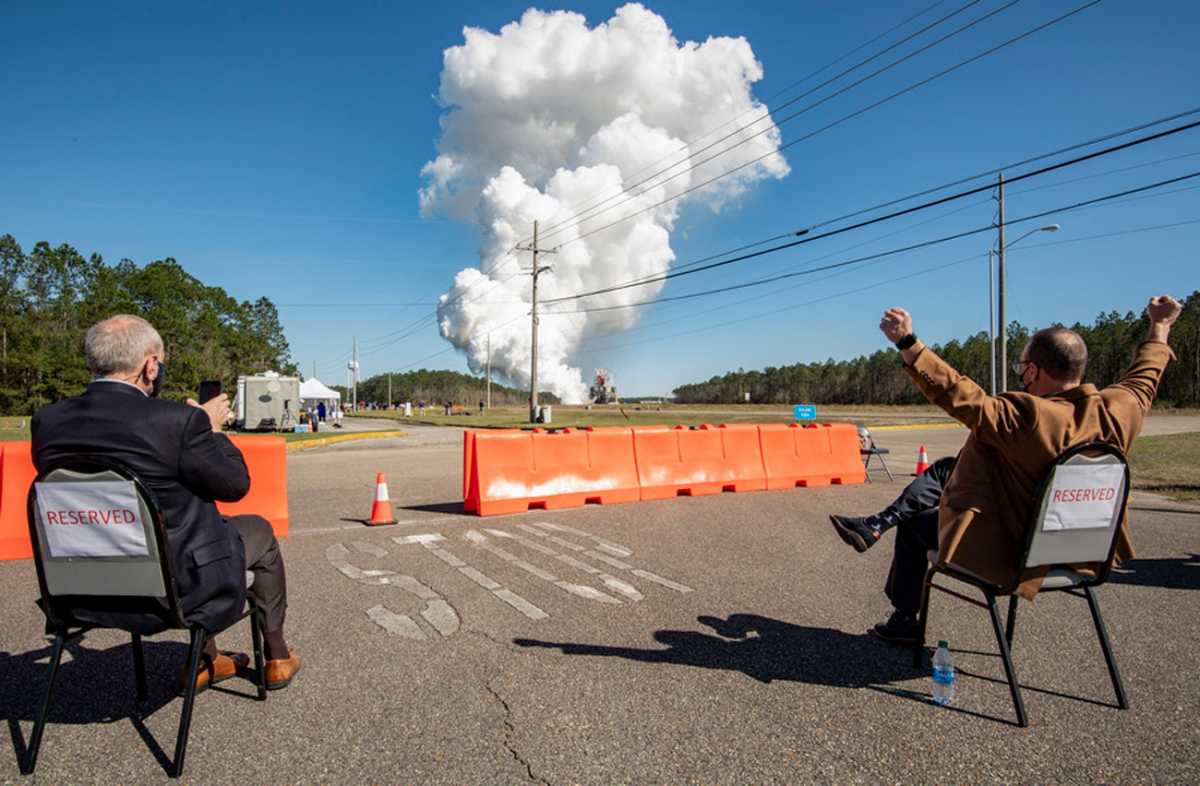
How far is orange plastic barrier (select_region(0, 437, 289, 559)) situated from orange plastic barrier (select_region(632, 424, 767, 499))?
472 cm

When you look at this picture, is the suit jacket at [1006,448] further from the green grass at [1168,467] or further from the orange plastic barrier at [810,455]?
the green grass at [1168,467]

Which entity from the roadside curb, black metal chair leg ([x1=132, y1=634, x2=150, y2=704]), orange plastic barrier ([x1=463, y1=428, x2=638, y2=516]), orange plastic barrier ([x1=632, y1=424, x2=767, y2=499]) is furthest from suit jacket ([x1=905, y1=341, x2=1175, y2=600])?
the roadside curb

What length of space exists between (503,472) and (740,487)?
3.85m

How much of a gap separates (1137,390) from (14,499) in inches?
341

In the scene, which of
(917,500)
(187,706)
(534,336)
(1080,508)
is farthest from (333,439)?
(1080,508)

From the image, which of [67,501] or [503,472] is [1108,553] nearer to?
[67,501]

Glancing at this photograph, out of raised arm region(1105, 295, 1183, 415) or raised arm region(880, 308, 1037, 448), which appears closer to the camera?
raised arm region(880, 308, 1037, 448)

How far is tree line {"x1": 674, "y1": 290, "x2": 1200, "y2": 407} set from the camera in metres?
71.5

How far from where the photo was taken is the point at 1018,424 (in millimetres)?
3016

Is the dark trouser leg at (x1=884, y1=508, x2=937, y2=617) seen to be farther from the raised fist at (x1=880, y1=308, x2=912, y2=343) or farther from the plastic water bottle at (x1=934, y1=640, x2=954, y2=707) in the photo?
→ the raised fist at (x1=880, y1=308, x2=912, y2=343)

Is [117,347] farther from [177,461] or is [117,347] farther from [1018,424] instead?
[1018,424]

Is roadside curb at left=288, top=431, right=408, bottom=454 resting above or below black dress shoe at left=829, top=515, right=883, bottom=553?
below

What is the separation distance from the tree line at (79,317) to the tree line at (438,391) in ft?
267

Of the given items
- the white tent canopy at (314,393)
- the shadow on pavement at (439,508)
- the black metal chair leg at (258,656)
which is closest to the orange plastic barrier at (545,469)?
the shadow on pavement at (439,508)
